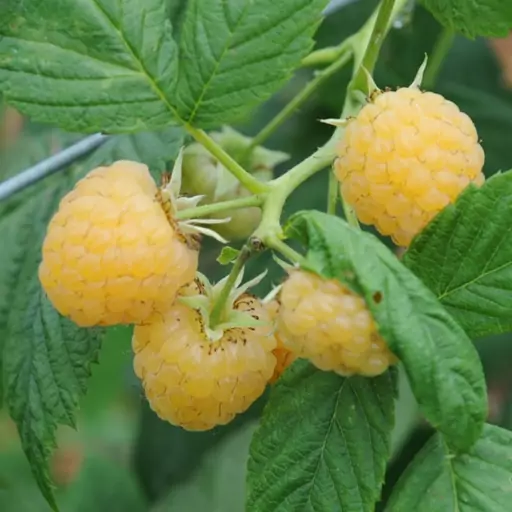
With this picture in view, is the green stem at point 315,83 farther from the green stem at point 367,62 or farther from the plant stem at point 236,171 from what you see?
the plant stem at point 236,171

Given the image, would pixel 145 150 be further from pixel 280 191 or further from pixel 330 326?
pixel 330 326

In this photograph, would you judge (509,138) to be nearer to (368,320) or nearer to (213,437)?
(213,437)

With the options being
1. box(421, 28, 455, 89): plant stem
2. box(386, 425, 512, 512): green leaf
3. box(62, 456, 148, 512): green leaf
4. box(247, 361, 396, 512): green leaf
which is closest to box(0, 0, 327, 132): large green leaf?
box(247, 361, 396, 512): green leaf

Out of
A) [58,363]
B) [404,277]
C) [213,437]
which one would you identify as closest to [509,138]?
[213,437]

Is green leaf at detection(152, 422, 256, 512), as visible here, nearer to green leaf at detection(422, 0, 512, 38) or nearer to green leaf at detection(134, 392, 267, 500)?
green leaf at detection(134, 392, 267, 500)

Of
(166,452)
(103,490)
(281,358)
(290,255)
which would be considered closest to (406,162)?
(290,255)

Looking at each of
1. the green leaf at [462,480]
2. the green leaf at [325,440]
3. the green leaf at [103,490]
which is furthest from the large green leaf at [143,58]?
the green leaf at [103,490]
